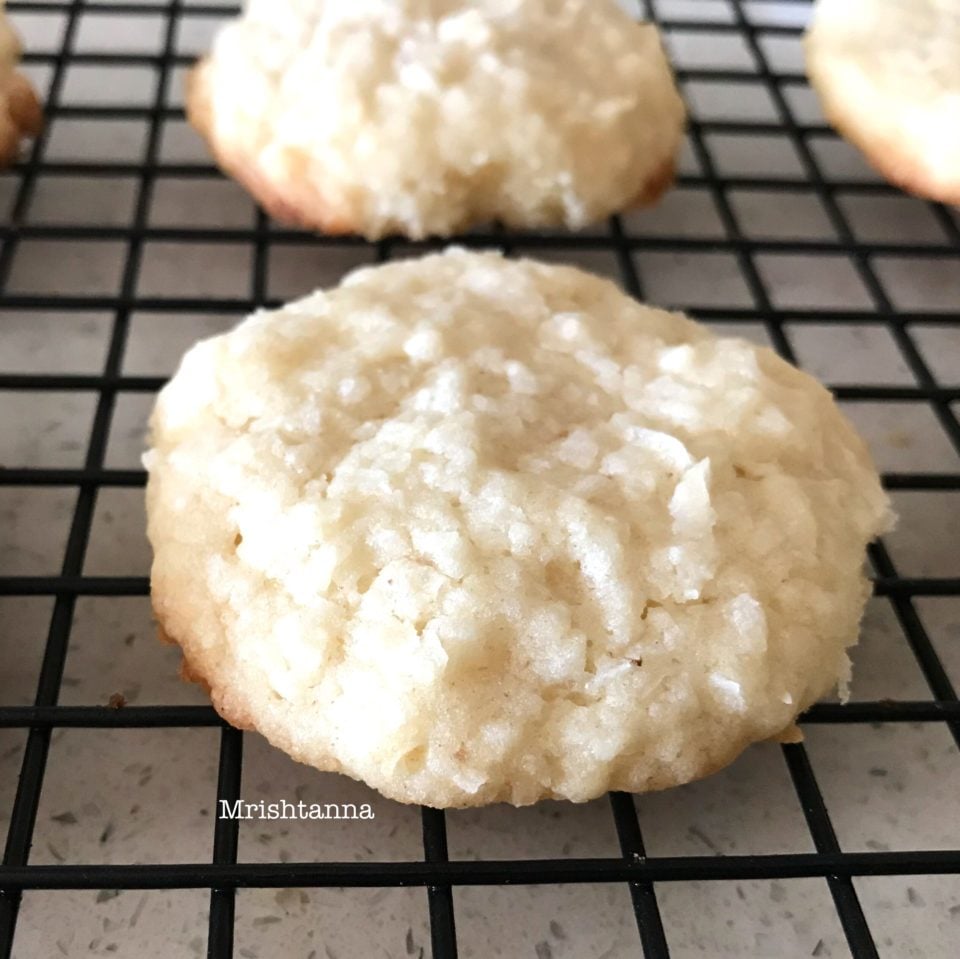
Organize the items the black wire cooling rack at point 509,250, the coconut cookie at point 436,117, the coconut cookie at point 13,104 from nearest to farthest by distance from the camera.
A: the black wire cooling rack at point 509,250, the coconut cookie at point 436,117, the coconut cookie at point 13,104

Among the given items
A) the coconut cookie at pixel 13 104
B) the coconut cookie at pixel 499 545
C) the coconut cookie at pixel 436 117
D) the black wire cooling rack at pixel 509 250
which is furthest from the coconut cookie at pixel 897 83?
the coconut cookie at pixel 13 104

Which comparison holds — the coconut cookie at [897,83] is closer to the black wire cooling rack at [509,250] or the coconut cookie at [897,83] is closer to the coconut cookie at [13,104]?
the black wire cooling rack at [509,250]

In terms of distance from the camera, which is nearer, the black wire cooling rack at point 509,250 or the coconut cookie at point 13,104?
the black wire cooling rack at point 509,250

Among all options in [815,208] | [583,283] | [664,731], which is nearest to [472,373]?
[583,283]

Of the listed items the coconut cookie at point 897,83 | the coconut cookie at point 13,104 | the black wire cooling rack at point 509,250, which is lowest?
the black wire cooling rack at point 509,250

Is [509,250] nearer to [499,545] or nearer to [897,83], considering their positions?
[897,83]
